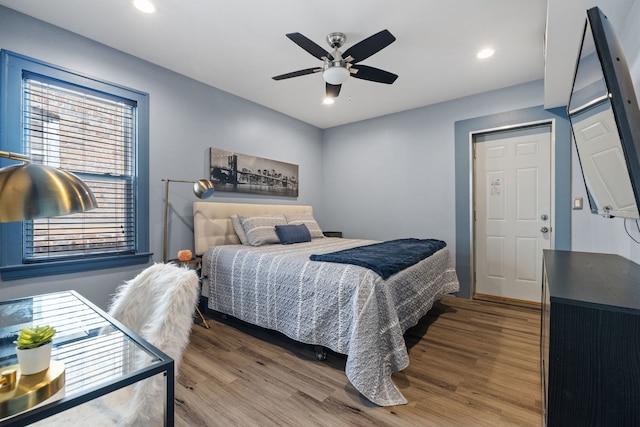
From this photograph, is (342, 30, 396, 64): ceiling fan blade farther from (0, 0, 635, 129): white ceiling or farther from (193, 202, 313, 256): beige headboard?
(193, 202, 313, 256): beige headboard

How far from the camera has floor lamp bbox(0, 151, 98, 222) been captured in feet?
1.89

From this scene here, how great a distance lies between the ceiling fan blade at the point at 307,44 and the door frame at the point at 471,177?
2.39 m

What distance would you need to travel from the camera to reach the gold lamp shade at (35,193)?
22.7 inches

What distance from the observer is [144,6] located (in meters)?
2.14

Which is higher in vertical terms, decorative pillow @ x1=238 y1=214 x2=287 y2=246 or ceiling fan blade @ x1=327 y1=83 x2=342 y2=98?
ceiling fan blade @ x1=327 y1=83 x2=342 y2=98

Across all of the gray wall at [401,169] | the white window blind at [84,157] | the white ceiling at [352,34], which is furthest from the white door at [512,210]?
the white window blind at [84,157]

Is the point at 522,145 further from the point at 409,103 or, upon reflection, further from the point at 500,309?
the point at 500,309

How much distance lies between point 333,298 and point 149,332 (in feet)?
3.84

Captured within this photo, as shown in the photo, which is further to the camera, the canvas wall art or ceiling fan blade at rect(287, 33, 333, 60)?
the canvas wall art

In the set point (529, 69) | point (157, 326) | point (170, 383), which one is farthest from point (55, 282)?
point (529, 69)

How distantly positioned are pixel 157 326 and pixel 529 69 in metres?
4.03

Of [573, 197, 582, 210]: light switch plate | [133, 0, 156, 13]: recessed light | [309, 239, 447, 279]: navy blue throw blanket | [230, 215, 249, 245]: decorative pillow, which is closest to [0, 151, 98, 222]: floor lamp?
[309, 239, 447, 279]: navy blue throw blanket

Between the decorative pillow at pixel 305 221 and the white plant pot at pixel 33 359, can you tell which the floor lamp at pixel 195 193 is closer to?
the decorative pillow at pixel 305 221

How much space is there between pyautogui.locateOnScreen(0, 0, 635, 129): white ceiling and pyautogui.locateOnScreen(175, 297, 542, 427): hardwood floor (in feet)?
7.78
